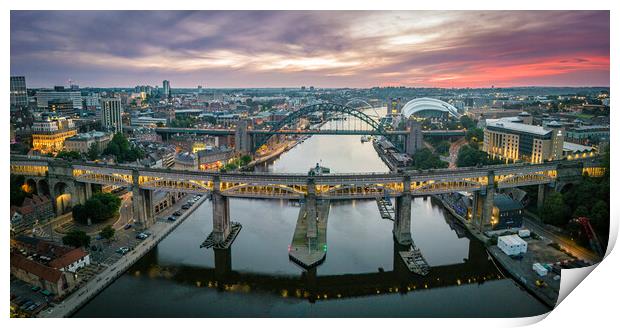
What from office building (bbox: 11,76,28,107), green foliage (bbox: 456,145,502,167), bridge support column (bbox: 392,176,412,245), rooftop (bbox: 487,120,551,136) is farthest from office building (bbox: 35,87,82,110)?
bridge support column (bbox: 392,176,412,245)

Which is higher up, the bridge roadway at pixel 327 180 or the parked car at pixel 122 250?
the bridge roadway at pixel 327 180

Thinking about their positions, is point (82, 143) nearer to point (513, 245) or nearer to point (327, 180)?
point (327, 180)

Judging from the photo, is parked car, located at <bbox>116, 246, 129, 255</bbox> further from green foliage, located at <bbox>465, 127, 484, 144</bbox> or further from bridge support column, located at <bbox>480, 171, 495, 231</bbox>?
green foliage, located at <bbox>465, 127, 484, 144</bbox>

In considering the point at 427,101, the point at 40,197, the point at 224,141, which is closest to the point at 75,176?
the point at 40,197

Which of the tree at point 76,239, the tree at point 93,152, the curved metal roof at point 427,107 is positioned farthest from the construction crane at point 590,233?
the curved metal roof at point 427,107

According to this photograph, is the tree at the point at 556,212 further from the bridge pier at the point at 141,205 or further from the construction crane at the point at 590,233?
the bridge pier at the point at 141,205

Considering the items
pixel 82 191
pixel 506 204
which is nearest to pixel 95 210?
pixel 82 191
